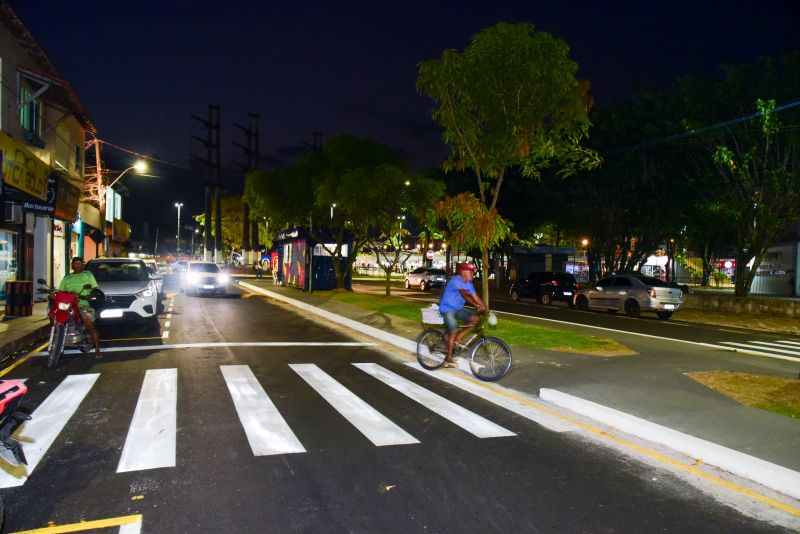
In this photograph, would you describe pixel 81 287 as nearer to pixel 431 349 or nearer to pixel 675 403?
pixel 431 349

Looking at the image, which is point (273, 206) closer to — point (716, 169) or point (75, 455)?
point (716, 169)

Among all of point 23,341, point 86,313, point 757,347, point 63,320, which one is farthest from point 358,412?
point 757,347

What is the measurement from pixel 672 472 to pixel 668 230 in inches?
1002

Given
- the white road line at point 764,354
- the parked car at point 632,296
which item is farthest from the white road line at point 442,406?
the parked car at point 632,296

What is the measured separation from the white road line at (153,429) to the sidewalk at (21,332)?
13.8 ft

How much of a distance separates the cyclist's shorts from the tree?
3543 mm

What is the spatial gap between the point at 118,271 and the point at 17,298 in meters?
2.83

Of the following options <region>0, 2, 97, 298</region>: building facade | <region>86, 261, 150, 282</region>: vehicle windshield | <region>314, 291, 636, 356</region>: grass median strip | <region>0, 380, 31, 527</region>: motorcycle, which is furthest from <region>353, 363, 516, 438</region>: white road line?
<region>0, 2, 97, 298</region>: building facade

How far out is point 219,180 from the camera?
3243 inches

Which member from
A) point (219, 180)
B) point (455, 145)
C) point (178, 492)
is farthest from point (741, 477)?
point (219, 180)

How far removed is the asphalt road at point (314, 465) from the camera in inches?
160

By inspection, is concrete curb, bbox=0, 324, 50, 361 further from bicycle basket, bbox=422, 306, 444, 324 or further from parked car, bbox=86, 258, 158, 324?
bicycle basket, bbox=422, 306, 444, 324

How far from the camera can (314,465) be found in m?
5.06

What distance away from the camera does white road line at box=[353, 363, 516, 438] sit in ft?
20.6
